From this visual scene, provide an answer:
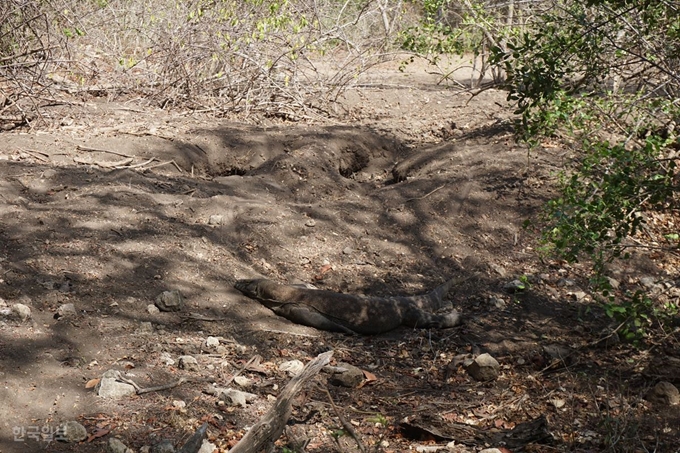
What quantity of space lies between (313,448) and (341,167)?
16.8 ft

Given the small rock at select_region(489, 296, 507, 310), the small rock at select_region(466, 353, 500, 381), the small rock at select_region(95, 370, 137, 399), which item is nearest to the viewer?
the small rock at select_region(95, 370, 137, 399)

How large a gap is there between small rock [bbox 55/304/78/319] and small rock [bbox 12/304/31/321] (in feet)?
0.55

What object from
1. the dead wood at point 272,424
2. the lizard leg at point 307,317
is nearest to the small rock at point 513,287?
the lizard leg at point 307,317

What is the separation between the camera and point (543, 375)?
17.5 ft

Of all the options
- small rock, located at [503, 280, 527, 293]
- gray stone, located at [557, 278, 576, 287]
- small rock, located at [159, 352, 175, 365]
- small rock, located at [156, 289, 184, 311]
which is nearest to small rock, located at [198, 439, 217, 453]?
small rock, located at [159, 352, 175, 365]

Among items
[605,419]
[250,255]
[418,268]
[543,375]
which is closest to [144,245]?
[250,255]

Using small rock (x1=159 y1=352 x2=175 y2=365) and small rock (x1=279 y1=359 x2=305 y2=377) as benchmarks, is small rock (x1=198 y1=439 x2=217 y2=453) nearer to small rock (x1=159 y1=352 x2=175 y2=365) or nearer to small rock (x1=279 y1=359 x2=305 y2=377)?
small rock (x1=159 y1=352 x2=175 y2=365)

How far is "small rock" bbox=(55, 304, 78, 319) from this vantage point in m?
4.83

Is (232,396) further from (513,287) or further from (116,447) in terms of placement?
(513,287)

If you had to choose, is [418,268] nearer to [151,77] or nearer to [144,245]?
[144,245]

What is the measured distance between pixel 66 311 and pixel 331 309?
187 cm

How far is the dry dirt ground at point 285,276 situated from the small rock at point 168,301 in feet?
0.22

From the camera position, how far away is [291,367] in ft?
16.4

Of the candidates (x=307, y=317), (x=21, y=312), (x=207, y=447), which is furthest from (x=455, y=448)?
(x=21, y=312)
